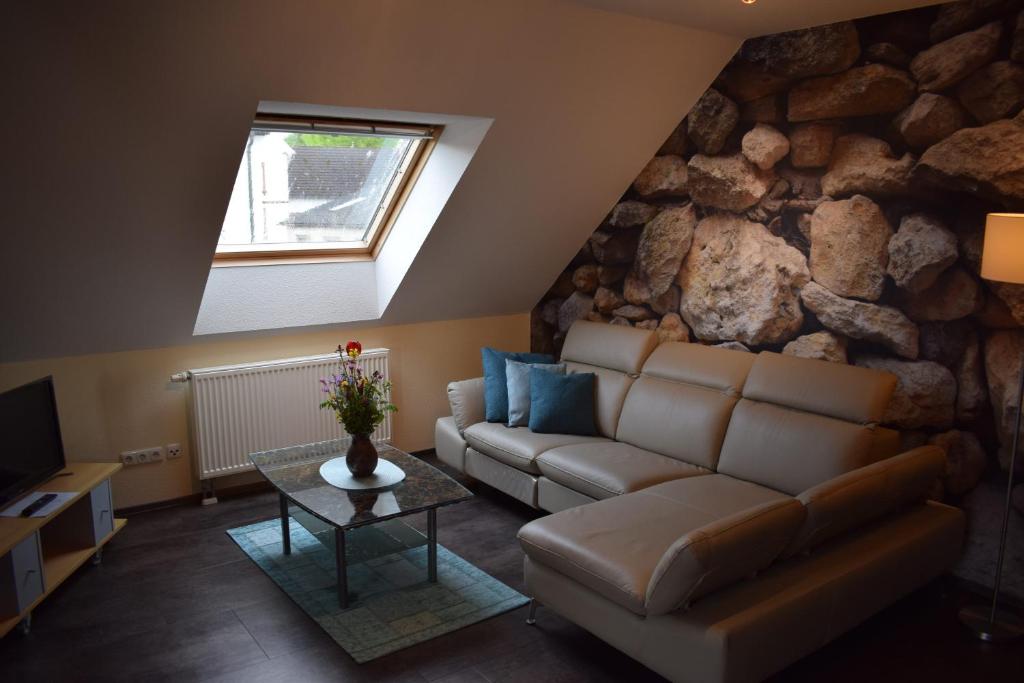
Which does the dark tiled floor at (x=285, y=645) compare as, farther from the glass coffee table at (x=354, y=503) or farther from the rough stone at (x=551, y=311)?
the rough stone at (x=551, y=311)

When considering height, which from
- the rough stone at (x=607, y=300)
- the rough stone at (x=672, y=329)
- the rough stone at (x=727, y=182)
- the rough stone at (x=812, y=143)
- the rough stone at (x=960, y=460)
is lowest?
the rough stone at (x=960, y=460)

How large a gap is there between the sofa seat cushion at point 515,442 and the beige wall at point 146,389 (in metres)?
0.87

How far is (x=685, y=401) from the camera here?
3900 millimetres

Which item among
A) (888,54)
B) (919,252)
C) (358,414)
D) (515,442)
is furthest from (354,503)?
(888,54)

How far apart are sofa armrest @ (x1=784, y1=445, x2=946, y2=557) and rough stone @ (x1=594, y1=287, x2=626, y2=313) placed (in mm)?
2096

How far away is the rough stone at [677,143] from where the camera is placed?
432 cm

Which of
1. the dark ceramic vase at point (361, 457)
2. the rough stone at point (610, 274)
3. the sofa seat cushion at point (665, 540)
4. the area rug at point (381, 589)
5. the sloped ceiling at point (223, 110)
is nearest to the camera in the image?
the sofa seat cushion at point (665, 540)

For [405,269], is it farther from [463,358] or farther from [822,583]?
[822,583]

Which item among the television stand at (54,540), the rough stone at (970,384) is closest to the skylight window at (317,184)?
the television stand at (54,540)

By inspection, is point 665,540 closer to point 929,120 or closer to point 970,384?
point 970,384

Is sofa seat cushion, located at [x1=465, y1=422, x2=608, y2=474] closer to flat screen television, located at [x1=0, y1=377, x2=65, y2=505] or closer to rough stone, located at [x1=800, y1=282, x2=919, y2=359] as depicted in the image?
rough stone, located at [x1=800, y1=282, x2=919, y2=359]

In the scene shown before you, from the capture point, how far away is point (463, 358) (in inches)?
206

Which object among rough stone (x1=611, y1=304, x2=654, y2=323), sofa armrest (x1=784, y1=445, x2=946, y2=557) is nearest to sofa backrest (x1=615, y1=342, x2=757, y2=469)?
rough stone (x1=611, y1=304, x2=654, y2=323)

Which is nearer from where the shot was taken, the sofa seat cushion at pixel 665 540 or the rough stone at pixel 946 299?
the sofa seat cushion at pixel 665 540
